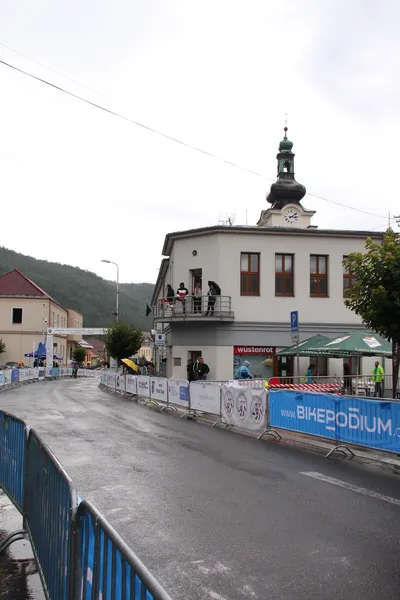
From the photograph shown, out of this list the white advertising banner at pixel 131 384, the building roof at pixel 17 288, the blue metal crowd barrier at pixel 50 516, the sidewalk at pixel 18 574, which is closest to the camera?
the blue metal crowd barrier at pixel 50 516

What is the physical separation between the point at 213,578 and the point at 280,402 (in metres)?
8.32

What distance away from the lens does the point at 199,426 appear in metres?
15.3

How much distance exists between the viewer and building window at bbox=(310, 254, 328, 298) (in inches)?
1224

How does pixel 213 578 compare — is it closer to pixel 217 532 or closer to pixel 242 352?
pixel 217 532

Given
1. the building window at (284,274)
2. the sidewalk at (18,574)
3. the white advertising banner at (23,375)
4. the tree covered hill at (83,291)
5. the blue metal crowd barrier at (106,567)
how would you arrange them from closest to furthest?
the blue metal crowd barrier at (106,567)
the sidewalk at (18,574)
the building window at (284,274)
the white advertising banner at (23,375)
the tree covered hill at (83,291)

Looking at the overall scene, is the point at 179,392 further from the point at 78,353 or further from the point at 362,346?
the point at 78,353

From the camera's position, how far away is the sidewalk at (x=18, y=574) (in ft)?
14.5

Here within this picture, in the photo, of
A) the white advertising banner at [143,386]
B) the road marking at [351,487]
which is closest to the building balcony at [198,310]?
the white advertising banner at [143,386]

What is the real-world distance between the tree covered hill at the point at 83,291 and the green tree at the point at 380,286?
139955mm

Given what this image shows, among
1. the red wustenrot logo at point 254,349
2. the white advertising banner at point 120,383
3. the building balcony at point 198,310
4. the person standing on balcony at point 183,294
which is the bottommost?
the white advertising banner at point 120,383

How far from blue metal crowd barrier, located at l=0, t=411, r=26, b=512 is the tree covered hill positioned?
147m

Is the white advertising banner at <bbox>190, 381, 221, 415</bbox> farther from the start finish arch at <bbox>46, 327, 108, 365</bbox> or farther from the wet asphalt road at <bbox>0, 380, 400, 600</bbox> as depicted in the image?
the start finish arch at <bbox>46, 327, 108, 365</bbox>

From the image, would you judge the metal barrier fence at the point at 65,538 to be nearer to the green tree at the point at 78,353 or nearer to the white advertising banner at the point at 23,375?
the white advertising banner at the point at 23,375

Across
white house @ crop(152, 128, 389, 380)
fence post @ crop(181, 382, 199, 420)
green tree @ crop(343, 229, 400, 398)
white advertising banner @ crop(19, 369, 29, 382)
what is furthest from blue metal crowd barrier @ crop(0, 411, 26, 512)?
white advertising banner @ crop(19, 369, 29, 382)
